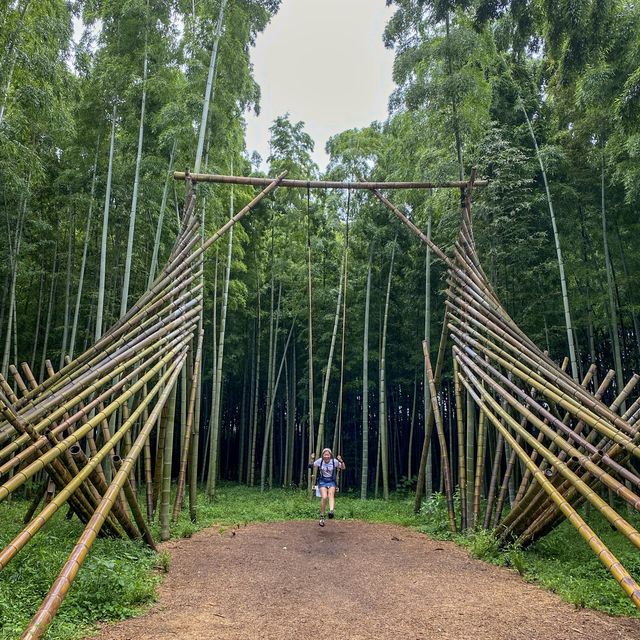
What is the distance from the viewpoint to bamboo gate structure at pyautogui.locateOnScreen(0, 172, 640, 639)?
2.82 metres

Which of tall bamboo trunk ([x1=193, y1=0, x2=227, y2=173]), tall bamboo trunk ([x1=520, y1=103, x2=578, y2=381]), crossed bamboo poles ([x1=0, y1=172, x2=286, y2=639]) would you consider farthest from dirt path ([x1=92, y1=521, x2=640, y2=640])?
tall bamboo trunk ([x1=193, y1=0, x2=227, y2=173])

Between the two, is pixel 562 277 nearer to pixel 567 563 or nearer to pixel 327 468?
pixel 567 563

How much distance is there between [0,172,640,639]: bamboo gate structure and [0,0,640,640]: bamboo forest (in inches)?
1.1

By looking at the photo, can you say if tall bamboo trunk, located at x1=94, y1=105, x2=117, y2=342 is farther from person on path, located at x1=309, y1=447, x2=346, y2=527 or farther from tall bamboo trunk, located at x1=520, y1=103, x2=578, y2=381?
tall bamboo trunk, located at x1=520, y1=103, x2=578, y2=381

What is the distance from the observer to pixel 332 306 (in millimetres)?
12102

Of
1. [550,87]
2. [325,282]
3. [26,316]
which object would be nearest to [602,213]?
[550,87]

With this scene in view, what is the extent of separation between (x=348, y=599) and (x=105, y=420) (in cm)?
212

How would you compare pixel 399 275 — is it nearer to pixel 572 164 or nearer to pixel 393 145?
pixel 393 145

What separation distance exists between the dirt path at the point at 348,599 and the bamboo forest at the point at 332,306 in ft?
0.10

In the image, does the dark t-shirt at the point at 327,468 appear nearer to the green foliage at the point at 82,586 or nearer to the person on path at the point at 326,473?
the person on path at the point at 326,473

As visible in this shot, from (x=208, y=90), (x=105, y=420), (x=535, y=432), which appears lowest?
(x=535, y=432)

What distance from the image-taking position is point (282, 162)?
10.0m

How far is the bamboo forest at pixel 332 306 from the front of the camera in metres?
3.05

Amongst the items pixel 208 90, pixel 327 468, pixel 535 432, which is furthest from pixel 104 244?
pixel 535 432
